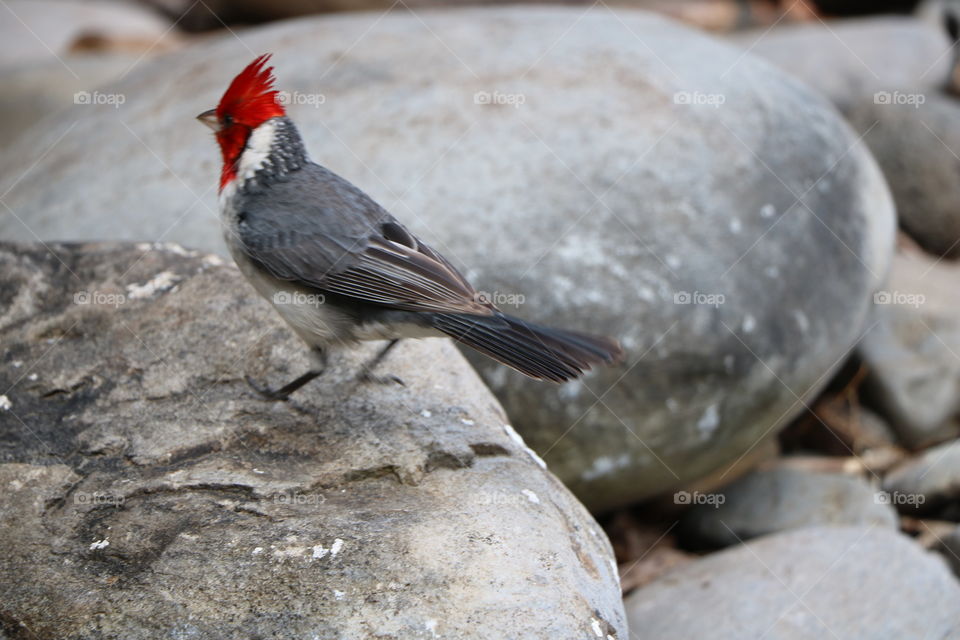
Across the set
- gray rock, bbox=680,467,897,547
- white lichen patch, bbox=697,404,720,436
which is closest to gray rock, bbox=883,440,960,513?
gray rock, bbox=680,467,897,547

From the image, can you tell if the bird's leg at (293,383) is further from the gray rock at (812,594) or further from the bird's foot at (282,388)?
the gray rock at (812,594)

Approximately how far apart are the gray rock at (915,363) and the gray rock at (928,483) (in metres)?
0.39

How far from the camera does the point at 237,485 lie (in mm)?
2809

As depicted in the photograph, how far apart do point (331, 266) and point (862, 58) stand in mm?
4833

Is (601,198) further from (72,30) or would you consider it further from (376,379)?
(72,30)

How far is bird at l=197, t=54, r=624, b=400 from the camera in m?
2.99

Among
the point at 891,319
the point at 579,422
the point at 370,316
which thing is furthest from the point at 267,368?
the point at 891,319

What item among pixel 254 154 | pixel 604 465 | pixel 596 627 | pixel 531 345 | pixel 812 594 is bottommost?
pixel 812 594

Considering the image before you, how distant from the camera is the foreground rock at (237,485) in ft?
7.89

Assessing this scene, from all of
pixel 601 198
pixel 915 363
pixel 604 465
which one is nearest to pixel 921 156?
pixel 915 363

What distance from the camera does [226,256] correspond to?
13.8 feet

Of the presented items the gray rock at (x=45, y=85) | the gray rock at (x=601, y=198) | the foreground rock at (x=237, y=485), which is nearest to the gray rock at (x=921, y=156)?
the gray rock at (x=601, y=198)

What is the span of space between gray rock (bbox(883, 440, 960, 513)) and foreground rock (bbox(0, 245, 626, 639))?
101 inches

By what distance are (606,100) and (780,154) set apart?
2.73 feet
